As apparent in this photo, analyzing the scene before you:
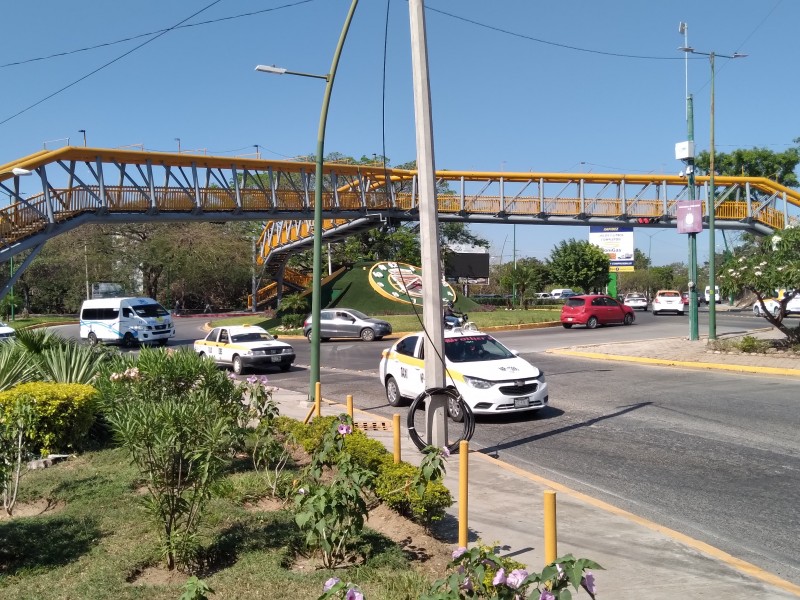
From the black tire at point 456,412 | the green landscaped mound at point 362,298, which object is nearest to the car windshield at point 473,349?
the black tire at point 456,412

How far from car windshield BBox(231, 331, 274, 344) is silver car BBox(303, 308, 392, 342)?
972 cm

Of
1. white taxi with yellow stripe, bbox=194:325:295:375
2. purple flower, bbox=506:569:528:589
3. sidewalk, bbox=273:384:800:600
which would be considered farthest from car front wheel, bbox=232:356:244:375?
purple flower, bbox=506:569:528:589

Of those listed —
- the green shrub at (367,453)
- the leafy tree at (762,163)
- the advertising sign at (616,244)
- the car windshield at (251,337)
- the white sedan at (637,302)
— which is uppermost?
the leafy tree at (762,163)

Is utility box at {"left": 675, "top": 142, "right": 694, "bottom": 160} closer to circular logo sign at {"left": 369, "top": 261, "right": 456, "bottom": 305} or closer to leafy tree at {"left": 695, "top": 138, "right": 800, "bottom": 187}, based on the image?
circular logo sign at {"left": 369, "top": 261, "right": 456, "bottom": 305}

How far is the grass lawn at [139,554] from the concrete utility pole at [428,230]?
8.12 feet

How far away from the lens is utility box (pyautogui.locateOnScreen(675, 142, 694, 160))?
24.5 metres

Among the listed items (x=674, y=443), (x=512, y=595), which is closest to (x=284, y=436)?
(x=674, y=443)

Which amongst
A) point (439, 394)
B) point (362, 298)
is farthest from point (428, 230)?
point (362, 298)

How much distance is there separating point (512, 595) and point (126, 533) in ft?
12.7

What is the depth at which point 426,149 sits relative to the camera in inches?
352

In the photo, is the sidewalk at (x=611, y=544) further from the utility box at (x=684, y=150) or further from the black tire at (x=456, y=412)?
the utility box at (x=684, y=150)

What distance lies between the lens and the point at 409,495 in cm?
627

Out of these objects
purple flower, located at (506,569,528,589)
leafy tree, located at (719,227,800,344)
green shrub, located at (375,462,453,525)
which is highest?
leafy tree, located at (719,227,800,344)

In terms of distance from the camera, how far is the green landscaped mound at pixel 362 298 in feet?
147
